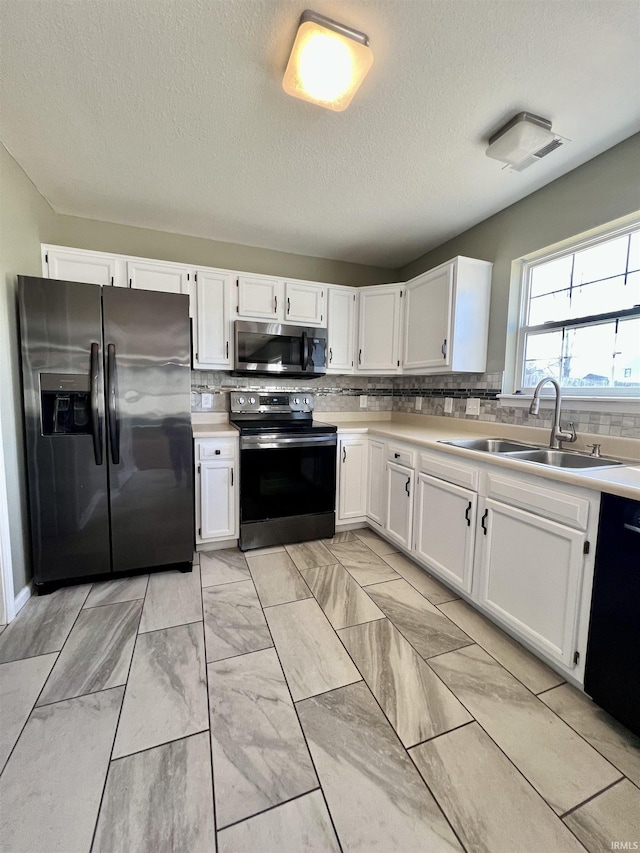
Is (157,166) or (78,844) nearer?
(78,844)

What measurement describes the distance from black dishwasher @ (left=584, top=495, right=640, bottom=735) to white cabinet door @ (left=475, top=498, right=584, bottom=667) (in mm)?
77

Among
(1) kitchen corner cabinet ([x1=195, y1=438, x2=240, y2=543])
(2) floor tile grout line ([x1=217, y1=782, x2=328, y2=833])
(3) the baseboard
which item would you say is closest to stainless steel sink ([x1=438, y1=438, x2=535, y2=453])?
(1) kitchen corner cabinet ([x1=195, y1=438, x2=240, y2=543])

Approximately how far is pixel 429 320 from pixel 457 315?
10.8 inches

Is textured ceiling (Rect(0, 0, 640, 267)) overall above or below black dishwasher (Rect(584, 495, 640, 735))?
above

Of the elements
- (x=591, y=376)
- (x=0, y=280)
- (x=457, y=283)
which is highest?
(x=457, y=283)

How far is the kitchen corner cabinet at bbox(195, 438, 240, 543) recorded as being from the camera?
2451 millimetres

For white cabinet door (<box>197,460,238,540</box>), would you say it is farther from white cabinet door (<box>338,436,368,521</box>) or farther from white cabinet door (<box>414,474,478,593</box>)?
white cabinet door (<box>414,474,478,593</box>)

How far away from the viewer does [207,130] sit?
1686mm

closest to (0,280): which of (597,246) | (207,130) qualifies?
(207,130)

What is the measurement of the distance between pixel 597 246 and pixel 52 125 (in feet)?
9.58

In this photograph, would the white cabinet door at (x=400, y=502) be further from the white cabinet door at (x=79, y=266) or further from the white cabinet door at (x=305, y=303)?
the white cabinet door at (x=79, y=266)

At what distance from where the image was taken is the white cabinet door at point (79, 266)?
7.54 feet

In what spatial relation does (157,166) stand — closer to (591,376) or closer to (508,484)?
(508,484)

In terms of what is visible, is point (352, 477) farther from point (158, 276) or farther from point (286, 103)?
point (286, 103)
